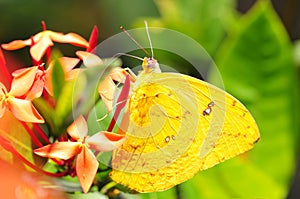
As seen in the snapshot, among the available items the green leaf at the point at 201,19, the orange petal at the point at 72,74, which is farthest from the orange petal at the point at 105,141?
the green leaf at the point at 201,19

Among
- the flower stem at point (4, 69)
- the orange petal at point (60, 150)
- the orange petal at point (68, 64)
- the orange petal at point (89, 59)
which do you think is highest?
the orange petal at point (89, 59)

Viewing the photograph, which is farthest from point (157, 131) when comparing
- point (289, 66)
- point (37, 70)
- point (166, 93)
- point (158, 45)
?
point (158, 45)

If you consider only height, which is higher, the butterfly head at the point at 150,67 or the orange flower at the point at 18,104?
the butterfly head at the point at 150,67

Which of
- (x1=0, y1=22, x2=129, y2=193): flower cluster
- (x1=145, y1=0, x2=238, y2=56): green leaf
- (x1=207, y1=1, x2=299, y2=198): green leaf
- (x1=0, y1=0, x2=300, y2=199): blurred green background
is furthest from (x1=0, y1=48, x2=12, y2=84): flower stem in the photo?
(x1=145, y1=0, x2=238, y2=56): green leaf

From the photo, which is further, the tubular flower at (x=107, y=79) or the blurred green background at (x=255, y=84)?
the blurred green background at (x=255, y=84)

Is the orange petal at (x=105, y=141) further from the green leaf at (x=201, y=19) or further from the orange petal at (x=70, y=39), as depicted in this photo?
the green leaf at (x=201, y=19)

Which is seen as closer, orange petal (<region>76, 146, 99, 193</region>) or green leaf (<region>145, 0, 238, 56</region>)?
orange petal (<region>76, 146, 99, 193</region>)

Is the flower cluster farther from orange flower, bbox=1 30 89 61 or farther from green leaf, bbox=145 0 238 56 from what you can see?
green leaf, bbox=145 0 238 56

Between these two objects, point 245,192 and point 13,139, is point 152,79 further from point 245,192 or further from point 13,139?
point 245,192
